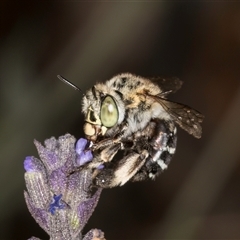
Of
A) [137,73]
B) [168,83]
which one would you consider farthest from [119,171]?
[137,73]

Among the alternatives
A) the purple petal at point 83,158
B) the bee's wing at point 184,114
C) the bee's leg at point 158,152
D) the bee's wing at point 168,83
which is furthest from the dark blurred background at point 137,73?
the purple petal at point 83,158

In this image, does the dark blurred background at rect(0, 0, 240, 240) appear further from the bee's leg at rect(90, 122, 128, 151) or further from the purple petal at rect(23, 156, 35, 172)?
the purple petal at rect(23, 156, 35, 172)

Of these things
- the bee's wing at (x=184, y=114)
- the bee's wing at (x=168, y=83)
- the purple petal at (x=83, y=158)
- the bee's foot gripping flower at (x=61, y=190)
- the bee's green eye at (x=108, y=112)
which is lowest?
the bee's foot gripping flower at (x=61, y=190)

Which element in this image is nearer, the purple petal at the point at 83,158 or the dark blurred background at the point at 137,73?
the purple petal at the point at 83,158

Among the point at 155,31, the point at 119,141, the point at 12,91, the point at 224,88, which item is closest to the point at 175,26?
the point at 155,31

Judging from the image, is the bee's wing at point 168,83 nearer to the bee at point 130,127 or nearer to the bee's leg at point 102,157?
the bee at point 130,127

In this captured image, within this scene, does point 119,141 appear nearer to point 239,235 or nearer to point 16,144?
point 16,144

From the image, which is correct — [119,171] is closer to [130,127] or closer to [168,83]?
[130,127]

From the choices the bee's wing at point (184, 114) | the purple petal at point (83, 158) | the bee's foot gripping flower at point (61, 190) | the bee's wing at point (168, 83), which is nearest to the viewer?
the bee's foot gripping flower at point (61, 190)

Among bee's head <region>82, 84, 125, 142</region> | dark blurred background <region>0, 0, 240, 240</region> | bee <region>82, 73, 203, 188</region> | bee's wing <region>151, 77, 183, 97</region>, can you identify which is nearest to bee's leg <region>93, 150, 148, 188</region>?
bee <region>82, 73, 203, 188</region>
